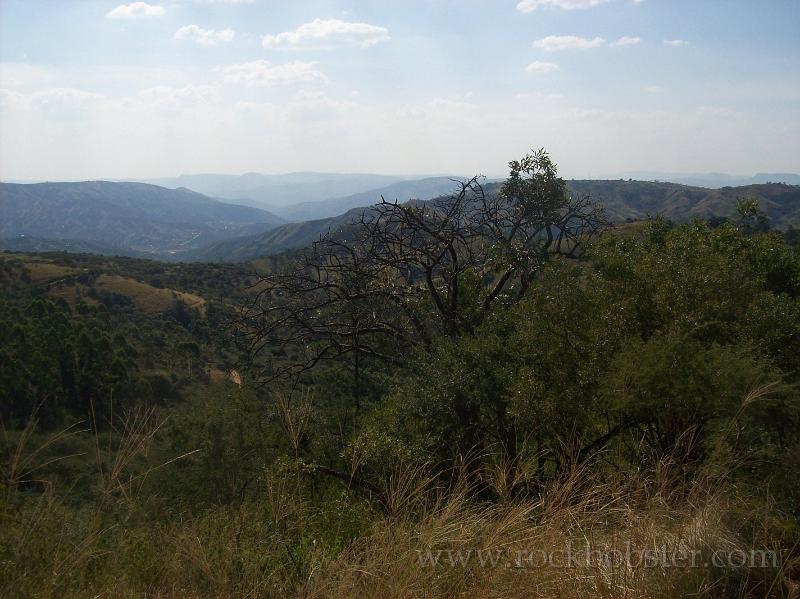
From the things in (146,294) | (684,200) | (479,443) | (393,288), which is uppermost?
(684,200)

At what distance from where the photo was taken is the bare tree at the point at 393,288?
8.10m

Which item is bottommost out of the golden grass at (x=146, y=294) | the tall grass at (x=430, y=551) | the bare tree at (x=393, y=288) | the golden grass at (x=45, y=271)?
the golden grass at (x=146, y=294)

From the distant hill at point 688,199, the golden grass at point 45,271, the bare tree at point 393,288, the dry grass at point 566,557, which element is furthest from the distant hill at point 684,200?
the dry grass at point 566,557

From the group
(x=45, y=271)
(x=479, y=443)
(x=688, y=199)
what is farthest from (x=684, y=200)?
(x=479, y=443)

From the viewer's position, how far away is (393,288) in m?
8.31

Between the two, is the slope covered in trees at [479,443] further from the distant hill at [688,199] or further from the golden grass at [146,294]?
the distant hill at [688,199]

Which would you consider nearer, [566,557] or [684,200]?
[566,557]

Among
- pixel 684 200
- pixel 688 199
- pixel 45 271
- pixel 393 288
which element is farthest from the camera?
pixel 688 199

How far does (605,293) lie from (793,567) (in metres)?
4.18

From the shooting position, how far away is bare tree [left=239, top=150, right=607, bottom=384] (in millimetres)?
8102

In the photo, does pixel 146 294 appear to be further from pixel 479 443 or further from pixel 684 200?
Answer: pixel 684 200

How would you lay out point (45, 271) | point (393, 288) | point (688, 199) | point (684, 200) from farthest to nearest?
point (688, 199), point (684, 200), point (45, 271), point (393, 288)

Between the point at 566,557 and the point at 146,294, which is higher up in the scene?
the point at 566,557

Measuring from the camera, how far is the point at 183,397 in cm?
3547
